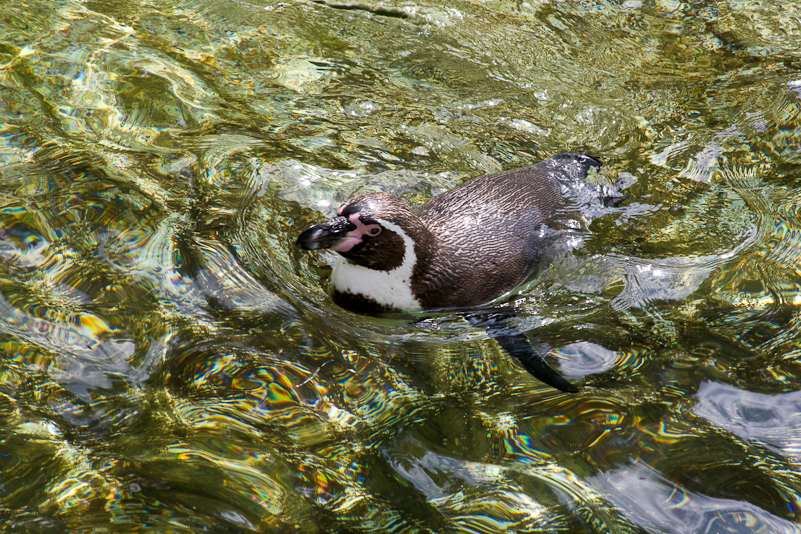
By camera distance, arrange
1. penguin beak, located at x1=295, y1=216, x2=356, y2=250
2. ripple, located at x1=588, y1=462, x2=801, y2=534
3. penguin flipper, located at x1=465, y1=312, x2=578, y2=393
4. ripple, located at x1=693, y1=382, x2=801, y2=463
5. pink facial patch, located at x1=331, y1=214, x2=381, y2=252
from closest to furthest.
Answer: ripple, located at x1=588, y1=462, x2=801, y2=534 < ripple, located at x1=693, y1=382, x2=801, y2=463 < penguin flipper, located at x1=465, y1=312, x2=578, y2=393 < penguin beak, located at x1=295, y1=216, x2=356, y2=250 < pink facial patch, located at x1=331, y1=214, x2=381, y2=252

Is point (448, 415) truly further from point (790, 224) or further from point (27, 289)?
point (790, 224)

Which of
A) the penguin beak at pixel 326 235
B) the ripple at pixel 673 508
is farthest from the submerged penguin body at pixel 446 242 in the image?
the ripple at pixel 673 508

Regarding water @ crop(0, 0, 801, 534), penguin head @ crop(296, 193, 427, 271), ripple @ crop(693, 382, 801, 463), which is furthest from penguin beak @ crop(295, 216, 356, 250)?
ripple @ crop(693, 382, 801, 463)

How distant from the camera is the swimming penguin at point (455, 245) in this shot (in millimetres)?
3979

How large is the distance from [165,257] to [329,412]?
4.86ft

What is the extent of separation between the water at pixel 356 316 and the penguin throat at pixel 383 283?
0.53 feet

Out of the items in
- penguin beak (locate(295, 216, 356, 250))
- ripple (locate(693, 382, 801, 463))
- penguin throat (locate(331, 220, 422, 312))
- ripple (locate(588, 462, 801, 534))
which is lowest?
penguin throat (locate(331, 220, 422, 312))

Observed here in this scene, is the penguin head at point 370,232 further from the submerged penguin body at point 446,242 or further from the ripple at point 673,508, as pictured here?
the ripple at point 673,508

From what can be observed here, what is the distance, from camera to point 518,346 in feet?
12.4

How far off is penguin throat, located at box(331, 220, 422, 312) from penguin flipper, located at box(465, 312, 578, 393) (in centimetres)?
41

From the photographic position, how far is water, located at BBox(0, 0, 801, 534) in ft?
9.21

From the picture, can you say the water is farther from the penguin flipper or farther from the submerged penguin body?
the submerged penguin body

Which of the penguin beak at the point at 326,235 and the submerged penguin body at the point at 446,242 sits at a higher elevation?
the penguin beak at the point at 326,235

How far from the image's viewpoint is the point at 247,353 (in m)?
3.42
